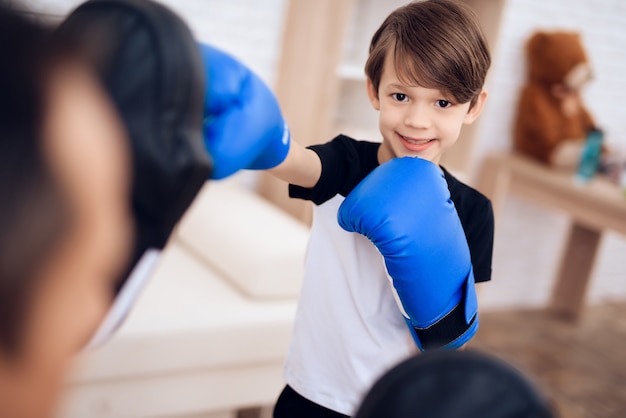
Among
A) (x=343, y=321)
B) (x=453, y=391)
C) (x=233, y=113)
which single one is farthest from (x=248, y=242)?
(x=453, y=391)

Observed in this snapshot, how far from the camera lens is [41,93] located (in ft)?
1.27

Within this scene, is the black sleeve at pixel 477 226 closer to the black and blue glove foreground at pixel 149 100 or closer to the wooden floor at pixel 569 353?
the black and blue glove foreground at pixel 149 100

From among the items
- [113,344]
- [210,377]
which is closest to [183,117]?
[113,344]

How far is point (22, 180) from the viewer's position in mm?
365

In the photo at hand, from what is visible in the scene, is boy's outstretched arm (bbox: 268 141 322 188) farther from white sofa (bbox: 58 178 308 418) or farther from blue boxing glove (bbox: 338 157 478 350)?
white sofa (bbox: 58 178 308 418)

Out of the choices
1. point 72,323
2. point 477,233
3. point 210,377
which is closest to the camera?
point 72,323

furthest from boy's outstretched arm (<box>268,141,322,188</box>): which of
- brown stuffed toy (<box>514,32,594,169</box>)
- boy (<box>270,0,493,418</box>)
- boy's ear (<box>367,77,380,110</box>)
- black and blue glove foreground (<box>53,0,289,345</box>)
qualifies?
brown stuffed toy (<box>514,32,594,169</box>)

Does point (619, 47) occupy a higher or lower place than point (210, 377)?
higher

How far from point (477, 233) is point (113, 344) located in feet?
2.83

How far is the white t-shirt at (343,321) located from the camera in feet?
3.03

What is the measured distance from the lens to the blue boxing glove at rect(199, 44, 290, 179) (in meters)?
0.62

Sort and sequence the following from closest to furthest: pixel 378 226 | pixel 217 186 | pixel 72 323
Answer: pixel 72 323, pixel 378 226, pixel 217 186

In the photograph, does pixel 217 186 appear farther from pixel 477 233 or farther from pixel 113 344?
pixel 477 233

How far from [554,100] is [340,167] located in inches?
86.8
